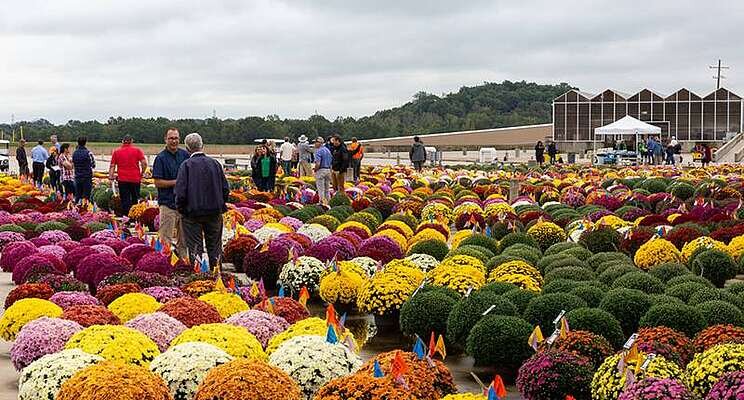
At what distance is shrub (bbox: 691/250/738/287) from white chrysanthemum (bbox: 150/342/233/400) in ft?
21.9

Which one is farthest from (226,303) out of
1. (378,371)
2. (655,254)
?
(655,254)

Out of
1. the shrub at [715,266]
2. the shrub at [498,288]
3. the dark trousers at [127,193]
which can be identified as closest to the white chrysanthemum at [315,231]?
the dark trousers at [127,193]

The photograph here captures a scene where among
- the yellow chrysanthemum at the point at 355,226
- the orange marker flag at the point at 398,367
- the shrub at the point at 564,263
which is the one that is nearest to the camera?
the orange marker flag at the point at 398,367

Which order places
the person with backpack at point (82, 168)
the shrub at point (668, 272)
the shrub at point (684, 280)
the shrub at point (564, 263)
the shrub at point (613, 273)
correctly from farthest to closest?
the person with backpack at point (82, 168)
the shrub at point (564, 263)
the shrub at point (668, 272)
the shrub at point (613, 273)
the shrub at point (684, 280)

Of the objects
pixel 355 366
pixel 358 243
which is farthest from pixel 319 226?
pixel 355 366

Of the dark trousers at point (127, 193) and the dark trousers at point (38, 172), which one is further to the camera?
the dark trousers at point (38, 172)

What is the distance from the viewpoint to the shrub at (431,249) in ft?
40.6

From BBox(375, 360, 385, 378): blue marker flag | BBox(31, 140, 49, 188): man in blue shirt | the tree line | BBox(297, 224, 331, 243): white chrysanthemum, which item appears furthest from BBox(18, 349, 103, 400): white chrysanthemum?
the tree line

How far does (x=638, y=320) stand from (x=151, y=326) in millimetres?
3710

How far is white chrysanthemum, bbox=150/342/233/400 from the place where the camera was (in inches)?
252

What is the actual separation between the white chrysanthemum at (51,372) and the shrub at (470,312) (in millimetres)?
2984

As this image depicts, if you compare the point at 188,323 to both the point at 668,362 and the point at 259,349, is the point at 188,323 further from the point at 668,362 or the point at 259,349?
the point at 668,362

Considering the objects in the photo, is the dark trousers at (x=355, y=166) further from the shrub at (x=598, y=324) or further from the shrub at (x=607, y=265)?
the shrub at (x=598, y=324)

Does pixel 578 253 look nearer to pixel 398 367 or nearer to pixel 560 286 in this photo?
pixel 560 286
